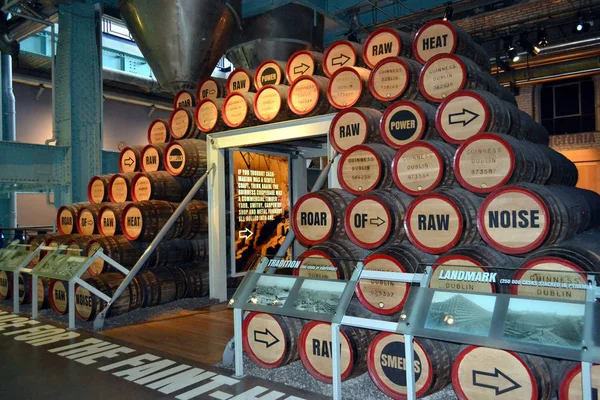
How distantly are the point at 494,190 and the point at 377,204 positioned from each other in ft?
3.00

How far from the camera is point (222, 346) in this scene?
4727mm

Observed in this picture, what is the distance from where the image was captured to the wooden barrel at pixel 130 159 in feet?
24.3

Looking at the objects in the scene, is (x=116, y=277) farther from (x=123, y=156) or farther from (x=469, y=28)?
(x=469, y=28)

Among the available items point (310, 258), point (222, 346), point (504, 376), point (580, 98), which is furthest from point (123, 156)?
point (580, 98)

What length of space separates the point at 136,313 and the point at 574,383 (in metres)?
5.05

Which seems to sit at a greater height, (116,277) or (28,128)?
(28,128)

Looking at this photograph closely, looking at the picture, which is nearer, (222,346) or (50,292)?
(222,346)

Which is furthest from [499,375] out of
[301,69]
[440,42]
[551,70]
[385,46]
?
[551,70]

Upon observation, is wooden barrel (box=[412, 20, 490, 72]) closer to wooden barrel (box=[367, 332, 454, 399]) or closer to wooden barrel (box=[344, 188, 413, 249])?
wooden barrel (box=[344, 188, 413, 249])

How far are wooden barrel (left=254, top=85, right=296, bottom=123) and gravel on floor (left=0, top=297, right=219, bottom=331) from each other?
8.89 ft

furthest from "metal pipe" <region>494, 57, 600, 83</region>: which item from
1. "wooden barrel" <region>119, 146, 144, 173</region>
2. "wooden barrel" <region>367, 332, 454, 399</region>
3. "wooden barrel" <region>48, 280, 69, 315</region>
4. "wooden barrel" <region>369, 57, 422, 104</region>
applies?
"wooden barrel" <region>48, 280, 69, 315</region>

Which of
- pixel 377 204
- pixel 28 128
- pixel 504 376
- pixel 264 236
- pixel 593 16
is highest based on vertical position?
pixel 593 16

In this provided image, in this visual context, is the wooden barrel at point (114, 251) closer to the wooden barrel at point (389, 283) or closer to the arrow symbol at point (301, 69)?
the arrow symbol at point (301, 69)

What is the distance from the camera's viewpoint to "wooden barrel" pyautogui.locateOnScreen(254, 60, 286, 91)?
6289 mm
